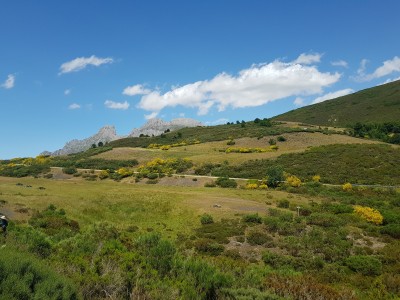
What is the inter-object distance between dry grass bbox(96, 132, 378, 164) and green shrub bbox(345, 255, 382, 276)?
60.9m

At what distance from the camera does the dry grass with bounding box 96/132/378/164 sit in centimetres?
8844

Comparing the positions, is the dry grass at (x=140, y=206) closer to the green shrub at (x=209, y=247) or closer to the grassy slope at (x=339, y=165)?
the green shrub at (x=209, y=247)

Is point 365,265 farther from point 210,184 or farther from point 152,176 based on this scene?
point 152,176

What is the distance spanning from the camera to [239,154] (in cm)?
9194

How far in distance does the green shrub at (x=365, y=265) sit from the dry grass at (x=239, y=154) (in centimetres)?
6085

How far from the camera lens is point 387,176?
6431 centimetres

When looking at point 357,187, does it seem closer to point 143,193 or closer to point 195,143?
point 143,193

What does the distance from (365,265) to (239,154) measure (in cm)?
6862

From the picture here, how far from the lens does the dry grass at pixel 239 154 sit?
290 feet

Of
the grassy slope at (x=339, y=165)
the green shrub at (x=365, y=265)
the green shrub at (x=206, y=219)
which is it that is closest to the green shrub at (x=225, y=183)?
the grassy slope at (x=339, y=165)

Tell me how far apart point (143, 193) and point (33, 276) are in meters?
35.8

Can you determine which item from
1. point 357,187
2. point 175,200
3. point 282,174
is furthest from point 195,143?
point 175,200

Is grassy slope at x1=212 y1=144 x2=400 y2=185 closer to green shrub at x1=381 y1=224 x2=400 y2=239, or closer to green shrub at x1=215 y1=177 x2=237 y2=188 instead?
green shrub at x1=215 y1=177 x2=237 y2=188

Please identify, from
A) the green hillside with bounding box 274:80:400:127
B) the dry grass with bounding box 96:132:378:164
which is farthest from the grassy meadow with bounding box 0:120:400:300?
the green hillside with bounding box 274:80:400:127
